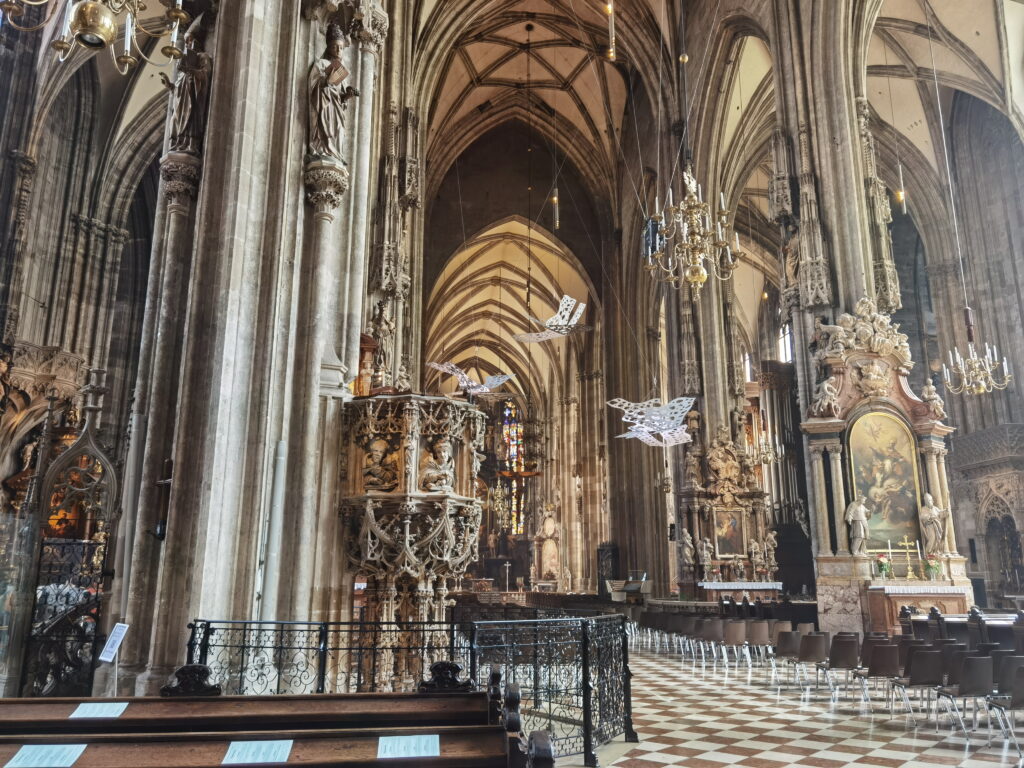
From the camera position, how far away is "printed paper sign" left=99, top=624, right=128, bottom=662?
5.37 metres

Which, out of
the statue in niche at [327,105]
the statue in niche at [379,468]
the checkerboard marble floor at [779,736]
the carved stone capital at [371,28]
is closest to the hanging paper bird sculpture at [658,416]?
the checkerboard marble floor at [779,736]

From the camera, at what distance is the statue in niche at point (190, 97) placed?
21.9 feet

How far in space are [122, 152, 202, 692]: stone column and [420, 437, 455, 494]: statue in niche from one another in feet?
7.92

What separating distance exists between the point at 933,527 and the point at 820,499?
1.91 m

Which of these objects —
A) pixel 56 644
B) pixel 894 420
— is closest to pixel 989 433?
pixel 894 420

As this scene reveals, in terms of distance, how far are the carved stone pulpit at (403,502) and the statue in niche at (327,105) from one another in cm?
248

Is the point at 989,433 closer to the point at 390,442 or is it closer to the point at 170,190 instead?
the point at 390,442

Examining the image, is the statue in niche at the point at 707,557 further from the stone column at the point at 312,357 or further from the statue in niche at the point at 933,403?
the stone column at the point at 312,357

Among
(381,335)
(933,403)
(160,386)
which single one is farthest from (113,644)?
(933,403)

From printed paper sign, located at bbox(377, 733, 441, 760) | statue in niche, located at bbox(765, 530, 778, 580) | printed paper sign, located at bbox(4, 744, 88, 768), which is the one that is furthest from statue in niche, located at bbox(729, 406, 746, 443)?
printed paper sign, located at bbox(4, 744, 88, 768)

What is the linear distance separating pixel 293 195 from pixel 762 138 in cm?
1975

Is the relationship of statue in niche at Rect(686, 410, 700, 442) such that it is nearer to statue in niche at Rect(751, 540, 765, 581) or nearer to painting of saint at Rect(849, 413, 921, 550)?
statue in niche at Rect(751, 540, 765, 581)

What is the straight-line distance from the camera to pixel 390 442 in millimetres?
7695

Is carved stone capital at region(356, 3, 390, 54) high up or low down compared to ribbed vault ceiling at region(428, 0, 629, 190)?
down
